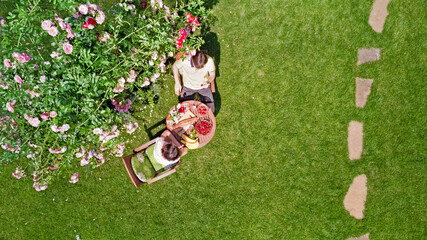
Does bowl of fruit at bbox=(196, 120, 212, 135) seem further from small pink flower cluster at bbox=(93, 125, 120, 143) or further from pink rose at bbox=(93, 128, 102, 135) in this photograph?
pink rose at bbox=(93, 128, 102, 135)

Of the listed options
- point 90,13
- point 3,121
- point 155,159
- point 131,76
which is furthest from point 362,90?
point 3,121

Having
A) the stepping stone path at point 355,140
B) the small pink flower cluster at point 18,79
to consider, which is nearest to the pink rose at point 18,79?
the small pink flower cluster at point 18,79

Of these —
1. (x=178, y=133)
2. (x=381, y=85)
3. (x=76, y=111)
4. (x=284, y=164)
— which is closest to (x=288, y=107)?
(x=284, y=164)

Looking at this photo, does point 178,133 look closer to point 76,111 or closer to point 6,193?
point 76,111

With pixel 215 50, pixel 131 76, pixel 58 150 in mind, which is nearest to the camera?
pixel 58 150

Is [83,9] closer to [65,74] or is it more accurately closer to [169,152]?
[65,74]

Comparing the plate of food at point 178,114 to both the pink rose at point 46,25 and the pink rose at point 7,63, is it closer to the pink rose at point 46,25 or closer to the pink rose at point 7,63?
the pink rose at point 46,25
